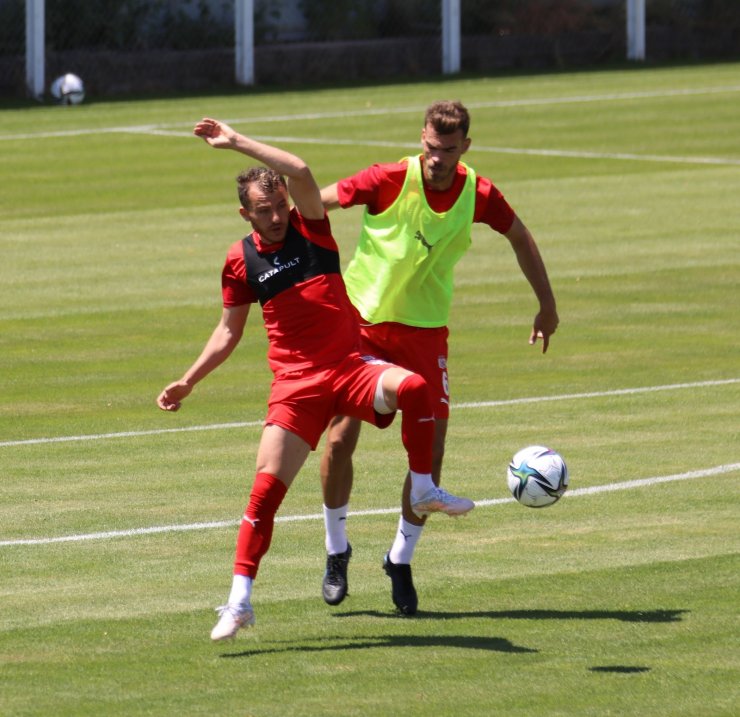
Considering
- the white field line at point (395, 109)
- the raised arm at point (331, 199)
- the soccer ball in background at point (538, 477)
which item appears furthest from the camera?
the white field line at point (395, 109)

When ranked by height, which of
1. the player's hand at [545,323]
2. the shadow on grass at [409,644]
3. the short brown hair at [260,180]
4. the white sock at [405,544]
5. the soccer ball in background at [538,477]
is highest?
the short brown hair at [260,180]

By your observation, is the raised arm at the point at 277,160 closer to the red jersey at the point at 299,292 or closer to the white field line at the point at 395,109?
the red jersey at the point at 299,292

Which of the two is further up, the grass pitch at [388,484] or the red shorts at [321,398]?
the red shorts at [321,398]

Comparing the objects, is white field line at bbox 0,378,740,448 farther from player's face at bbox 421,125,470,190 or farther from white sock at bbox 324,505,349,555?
player's face at bbox 421,125,470,190

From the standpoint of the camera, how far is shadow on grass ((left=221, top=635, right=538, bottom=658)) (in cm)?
862

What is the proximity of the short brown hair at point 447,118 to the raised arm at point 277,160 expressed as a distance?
701 millimetres

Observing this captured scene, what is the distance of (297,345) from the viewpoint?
904 centimetres

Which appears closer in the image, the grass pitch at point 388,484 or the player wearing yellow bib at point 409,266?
the grass pitch at point 388,484

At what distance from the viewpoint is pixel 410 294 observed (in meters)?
9.85

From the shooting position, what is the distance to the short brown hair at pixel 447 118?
30.7ft

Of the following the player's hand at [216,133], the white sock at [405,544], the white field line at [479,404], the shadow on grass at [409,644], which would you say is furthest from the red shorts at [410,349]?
the white field line at [479,404]

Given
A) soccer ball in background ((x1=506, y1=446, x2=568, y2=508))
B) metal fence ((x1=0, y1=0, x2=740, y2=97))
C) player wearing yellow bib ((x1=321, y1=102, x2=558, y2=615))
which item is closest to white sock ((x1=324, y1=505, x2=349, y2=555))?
player wearing yellow bib ((x1=321, y1=102, x2=558, y2=615))

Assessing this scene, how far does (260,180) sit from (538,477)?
2.44 meters

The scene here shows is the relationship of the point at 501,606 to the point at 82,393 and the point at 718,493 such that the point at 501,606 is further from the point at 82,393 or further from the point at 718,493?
the point at 82,393
